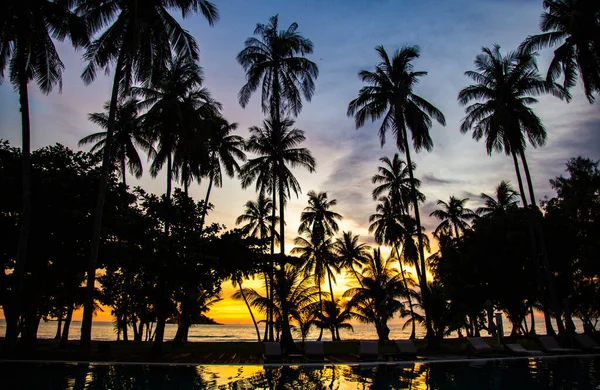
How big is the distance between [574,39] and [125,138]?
26.9 meters

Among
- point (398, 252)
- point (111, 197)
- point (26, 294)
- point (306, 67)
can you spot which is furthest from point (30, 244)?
point (398, 252)

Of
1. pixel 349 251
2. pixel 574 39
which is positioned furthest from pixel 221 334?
pixel 574 39

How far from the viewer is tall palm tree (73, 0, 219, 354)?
55.9ft

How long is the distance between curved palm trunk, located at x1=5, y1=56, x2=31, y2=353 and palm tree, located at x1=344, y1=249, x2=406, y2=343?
22.2 meters

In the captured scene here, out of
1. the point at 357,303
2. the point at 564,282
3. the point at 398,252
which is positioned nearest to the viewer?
the point at 564,282

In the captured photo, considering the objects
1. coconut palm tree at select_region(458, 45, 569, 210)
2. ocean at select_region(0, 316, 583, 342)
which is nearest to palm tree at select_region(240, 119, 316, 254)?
coconut palm tree at select_region(458, 45, 569, 210)

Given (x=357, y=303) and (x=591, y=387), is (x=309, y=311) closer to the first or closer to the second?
(x=357, y=303)

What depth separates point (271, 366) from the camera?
1586 centimetres

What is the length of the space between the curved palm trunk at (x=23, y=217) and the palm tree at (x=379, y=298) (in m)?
22.2

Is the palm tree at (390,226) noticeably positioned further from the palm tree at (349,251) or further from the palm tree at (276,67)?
the palm tree at (276,67)

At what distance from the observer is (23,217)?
1542 cm

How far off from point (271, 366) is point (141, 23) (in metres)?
15.2

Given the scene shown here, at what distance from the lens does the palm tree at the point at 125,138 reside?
91.1ft

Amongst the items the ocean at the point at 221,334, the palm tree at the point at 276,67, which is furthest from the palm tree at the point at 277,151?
the ocean at the point at 221,334
